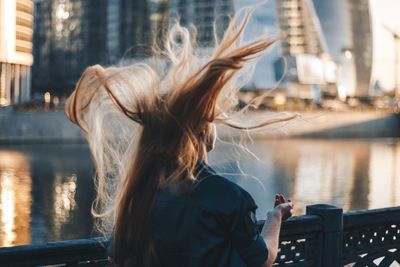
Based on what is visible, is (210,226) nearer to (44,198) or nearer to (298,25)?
(44,198)

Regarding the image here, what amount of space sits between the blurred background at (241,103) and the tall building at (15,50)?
0.55ft

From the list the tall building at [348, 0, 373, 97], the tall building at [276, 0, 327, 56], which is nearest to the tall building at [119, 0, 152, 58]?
the tall building at [276, 0, 327, 56]

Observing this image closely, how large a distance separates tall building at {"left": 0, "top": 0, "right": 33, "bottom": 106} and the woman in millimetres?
96857

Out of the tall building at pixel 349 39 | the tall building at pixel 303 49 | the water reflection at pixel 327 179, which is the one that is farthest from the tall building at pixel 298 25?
the water reflection at pixel 327 179

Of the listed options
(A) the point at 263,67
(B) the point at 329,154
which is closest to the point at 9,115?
(B) the point at 329,154

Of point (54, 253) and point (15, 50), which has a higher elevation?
point (15, 50)

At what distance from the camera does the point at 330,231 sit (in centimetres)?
475

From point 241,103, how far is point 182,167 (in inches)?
101

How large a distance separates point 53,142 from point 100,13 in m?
75.2

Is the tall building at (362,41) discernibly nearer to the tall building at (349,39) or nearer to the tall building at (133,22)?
the tall building at (349,39)

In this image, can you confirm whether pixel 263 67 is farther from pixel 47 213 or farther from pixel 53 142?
pixel 47 213

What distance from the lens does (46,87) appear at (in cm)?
11962

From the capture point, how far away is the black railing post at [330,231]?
4.72 meters

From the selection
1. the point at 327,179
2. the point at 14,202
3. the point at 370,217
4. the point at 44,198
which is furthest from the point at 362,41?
the point at 370,217
